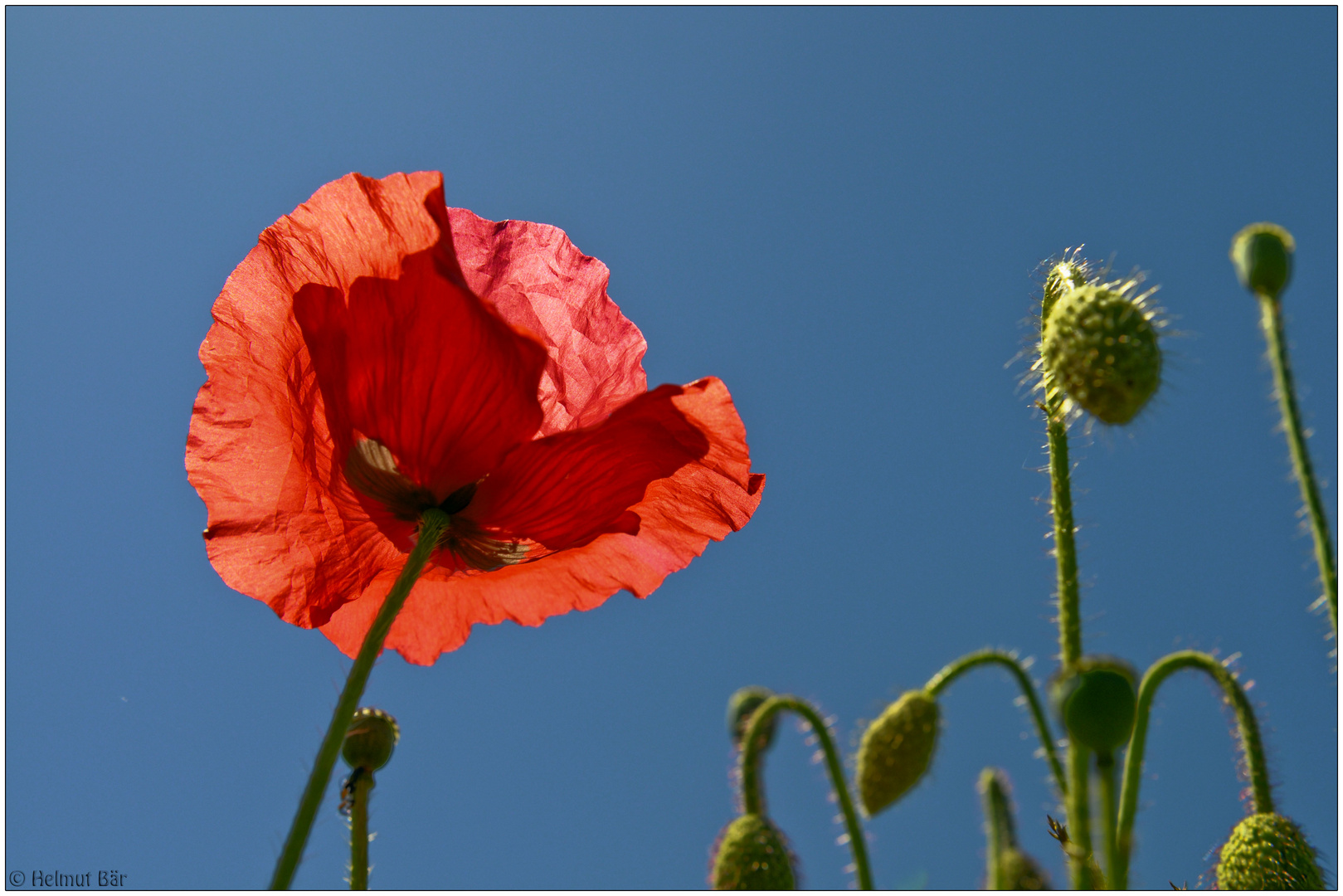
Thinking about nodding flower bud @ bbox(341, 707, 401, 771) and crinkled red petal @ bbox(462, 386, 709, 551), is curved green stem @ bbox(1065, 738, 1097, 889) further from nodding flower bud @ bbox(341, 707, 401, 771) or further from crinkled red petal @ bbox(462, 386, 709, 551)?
nodding flower bud @ bbox(341, 707, 401, 771)

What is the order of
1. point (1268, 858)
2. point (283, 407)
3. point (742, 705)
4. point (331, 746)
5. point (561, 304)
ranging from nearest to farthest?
point (331, 746)
point (1268, 858)
point (283, 407)
point (561, 304)
point (742, 705)

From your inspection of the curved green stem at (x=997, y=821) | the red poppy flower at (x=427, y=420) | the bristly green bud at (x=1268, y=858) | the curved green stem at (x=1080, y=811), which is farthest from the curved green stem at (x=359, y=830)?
the curved green stem at (x=997, y=821)

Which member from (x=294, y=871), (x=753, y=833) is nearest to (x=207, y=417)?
(x=294, y=871)

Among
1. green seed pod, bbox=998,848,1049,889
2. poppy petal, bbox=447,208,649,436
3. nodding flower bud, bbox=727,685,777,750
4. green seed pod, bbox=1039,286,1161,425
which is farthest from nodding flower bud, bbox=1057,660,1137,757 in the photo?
nodding flower bud, bbox=727,685,777,750

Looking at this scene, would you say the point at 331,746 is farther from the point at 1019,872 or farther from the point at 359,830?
the point at 1019,872

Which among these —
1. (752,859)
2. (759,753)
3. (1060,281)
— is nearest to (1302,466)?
(1060,281)
